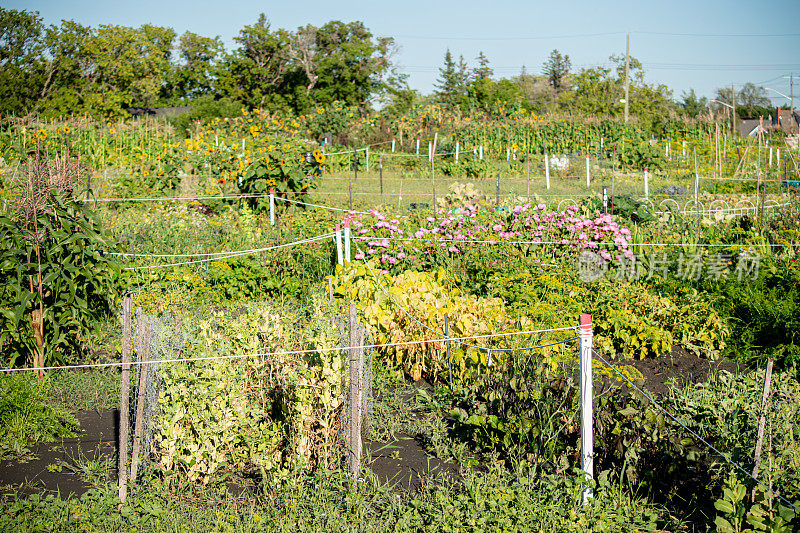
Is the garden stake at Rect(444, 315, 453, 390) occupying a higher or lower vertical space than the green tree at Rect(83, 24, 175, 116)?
lower

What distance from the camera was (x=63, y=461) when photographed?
4.45 metres

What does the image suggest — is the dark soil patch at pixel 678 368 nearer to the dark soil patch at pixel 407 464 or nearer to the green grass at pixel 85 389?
the dark soil patch at pixel 407 464

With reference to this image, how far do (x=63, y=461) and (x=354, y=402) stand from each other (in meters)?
2.09

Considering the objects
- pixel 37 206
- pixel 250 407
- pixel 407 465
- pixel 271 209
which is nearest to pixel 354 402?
pixel 407 465

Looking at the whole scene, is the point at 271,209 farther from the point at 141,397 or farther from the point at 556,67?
the point at 556,67

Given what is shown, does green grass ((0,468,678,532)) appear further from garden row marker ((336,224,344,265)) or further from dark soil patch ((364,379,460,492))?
garden row marker ((336,224,344,265))

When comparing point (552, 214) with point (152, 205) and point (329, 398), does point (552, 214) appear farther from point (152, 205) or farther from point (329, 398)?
point (152, 205)

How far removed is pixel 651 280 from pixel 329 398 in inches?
205

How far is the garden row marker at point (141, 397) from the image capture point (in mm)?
4082

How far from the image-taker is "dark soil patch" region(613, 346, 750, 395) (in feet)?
19.1

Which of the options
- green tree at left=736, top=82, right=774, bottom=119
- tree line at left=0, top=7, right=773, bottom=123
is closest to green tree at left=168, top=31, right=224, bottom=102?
tree line at left=0, top=7, right=773, bottom=123

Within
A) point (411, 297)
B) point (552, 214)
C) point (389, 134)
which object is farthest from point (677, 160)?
point (411, 297)

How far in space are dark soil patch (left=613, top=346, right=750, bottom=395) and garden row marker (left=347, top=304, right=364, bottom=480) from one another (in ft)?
9.34

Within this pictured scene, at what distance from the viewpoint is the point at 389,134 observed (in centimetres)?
2506
